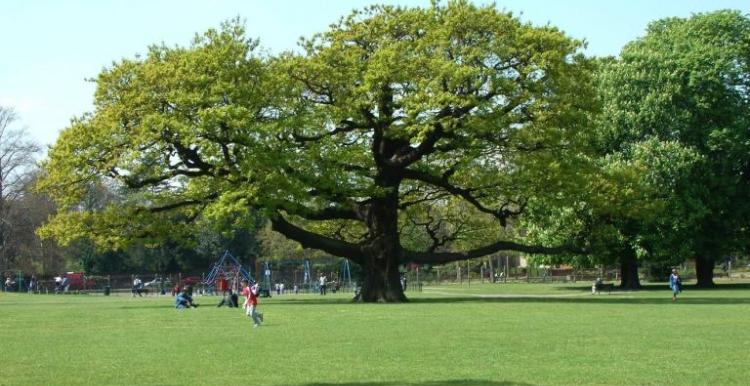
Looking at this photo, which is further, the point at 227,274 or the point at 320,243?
the point at 227,274

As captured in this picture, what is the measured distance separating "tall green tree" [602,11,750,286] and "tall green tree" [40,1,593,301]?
53.0ft

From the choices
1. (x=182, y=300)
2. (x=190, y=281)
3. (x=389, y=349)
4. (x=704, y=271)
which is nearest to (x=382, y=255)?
(x=182, y=300)

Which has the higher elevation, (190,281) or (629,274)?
(190,281)

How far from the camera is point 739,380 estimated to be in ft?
48.9

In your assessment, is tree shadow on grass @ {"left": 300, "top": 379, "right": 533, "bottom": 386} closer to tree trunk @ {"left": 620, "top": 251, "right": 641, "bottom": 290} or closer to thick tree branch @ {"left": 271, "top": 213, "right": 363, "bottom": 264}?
thick tree branch @ {"left": 271, "top": 213, "right": 363, "bottom": 264}

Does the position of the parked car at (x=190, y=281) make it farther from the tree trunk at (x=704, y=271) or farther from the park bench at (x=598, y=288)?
the tree trunk at (x=704, y=271)

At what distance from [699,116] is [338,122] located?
2584 centimetres

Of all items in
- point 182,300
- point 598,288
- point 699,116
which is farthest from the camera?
point 699,116

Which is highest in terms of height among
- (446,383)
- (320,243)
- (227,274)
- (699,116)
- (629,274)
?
(699,116)

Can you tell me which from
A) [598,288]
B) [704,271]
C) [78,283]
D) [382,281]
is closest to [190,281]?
[78,283]

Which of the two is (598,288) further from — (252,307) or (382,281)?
(252,307)

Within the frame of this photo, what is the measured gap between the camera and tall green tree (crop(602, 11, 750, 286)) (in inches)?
2317

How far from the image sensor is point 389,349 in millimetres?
20297

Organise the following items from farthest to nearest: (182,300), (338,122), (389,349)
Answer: (338,122) < (182,300) < (389,349)
